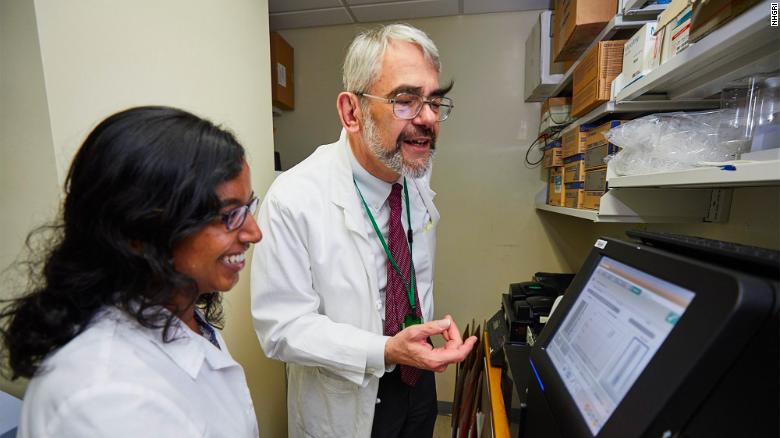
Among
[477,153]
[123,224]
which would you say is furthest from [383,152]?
[477,153]

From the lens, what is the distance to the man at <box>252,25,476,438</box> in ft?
3.01

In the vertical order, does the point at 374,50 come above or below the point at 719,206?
above

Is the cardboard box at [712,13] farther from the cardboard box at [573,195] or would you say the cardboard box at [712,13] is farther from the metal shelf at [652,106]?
the cardboard box at [573,195]

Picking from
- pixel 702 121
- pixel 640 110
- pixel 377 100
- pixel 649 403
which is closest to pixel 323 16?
pixel 377 100

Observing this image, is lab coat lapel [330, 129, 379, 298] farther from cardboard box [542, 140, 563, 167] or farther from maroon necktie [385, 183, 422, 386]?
cardboard box [542, 140, 563, 167]

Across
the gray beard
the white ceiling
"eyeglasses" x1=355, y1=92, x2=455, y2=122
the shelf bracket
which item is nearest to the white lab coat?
the gray beard

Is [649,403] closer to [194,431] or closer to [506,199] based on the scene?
[194,431]

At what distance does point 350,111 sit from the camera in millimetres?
1104

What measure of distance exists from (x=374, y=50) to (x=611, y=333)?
3.07 feet

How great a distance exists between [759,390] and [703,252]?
186 millimetres

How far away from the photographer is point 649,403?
37cm

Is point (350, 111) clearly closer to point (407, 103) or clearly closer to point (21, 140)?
point (407, 103)

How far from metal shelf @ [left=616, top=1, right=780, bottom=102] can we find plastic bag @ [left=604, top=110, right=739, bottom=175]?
9cm

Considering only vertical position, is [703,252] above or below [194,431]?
above
